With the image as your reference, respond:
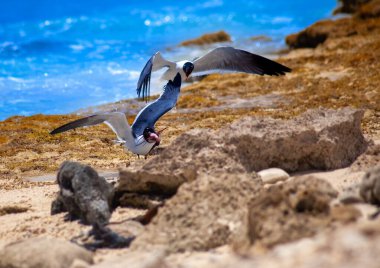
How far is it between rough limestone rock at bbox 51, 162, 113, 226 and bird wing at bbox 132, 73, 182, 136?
6.11 ft

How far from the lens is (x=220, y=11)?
34156mm

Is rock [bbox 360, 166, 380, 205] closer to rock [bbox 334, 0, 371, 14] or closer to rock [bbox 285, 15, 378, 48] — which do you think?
rock [bbox 285, 15, 378, 48]

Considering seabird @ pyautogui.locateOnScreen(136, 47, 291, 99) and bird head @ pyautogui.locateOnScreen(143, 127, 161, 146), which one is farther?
seabird @ pyautogui.locateOnScreen(136, 47, 291, 99)

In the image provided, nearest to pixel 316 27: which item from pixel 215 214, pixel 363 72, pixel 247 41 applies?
pixel 247 41

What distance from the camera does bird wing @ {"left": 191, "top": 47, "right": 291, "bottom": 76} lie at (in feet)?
28.7

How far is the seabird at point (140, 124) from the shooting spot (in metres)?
7.28

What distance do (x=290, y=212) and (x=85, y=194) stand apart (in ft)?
6.42

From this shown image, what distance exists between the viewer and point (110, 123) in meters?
7.43

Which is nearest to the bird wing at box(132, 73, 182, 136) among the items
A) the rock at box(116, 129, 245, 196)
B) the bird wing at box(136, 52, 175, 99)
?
the bird wing at box(136, 52, 175, 99)

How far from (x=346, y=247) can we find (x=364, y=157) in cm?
367

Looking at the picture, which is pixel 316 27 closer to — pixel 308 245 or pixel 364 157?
pixel 364 157

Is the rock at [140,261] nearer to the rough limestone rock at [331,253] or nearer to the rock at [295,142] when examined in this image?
the rough limestone rock at [331,253]

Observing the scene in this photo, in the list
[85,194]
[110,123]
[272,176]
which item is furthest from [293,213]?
[110,123]

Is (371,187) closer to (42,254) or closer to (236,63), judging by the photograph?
(42,254)
